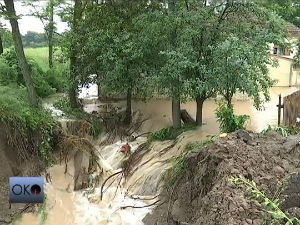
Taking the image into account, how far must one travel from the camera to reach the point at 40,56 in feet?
59.3

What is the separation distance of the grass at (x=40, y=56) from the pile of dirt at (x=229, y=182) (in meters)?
10.1

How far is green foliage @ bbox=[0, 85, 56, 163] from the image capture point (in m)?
8.85

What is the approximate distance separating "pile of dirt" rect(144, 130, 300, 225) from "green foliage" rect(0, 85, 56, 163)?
3313 millimetres

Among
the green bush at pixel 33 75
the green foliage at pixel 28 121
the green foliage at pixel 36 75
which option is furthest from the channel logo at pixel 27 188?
the green bush at pixel 33 75

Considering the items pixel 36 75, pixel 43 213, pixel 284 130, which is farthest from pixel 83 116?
pixel 284 130

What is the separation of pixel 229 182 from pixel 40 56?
47.7ft

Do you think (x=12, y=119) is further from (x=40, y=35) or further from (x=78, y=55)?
(x=40, y=35)

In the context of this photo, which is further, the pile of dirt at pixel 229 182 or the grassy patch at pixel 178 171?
the grassy patch at pixel 178 171

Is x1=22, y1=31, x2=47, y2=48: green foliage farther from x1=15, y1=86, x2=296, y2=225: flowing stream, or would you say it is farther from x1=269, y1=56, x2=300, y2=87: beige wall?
x1=269, y1=56, x2=300, y2=87: beige wall

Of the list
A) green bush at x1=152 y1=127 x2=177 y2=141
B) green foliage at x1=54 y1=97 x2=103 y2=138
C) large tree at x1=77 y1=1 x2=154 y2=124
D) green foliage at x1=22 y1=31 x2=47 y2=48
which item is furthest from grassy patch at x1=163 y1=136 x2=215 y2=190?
green foliage at x1=22 y1=31 x2=47 y2=48

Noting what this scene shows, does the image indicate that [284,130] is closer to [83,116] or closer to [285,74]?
[83,116]

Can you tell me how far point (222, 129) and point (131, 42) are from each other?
341 cm

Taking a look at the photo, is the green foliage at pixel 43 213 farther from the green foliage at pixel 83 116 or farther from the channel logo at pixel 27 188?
the green foliage at pixel 83 116

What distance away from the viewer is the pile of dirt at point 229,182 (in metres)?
4.85
